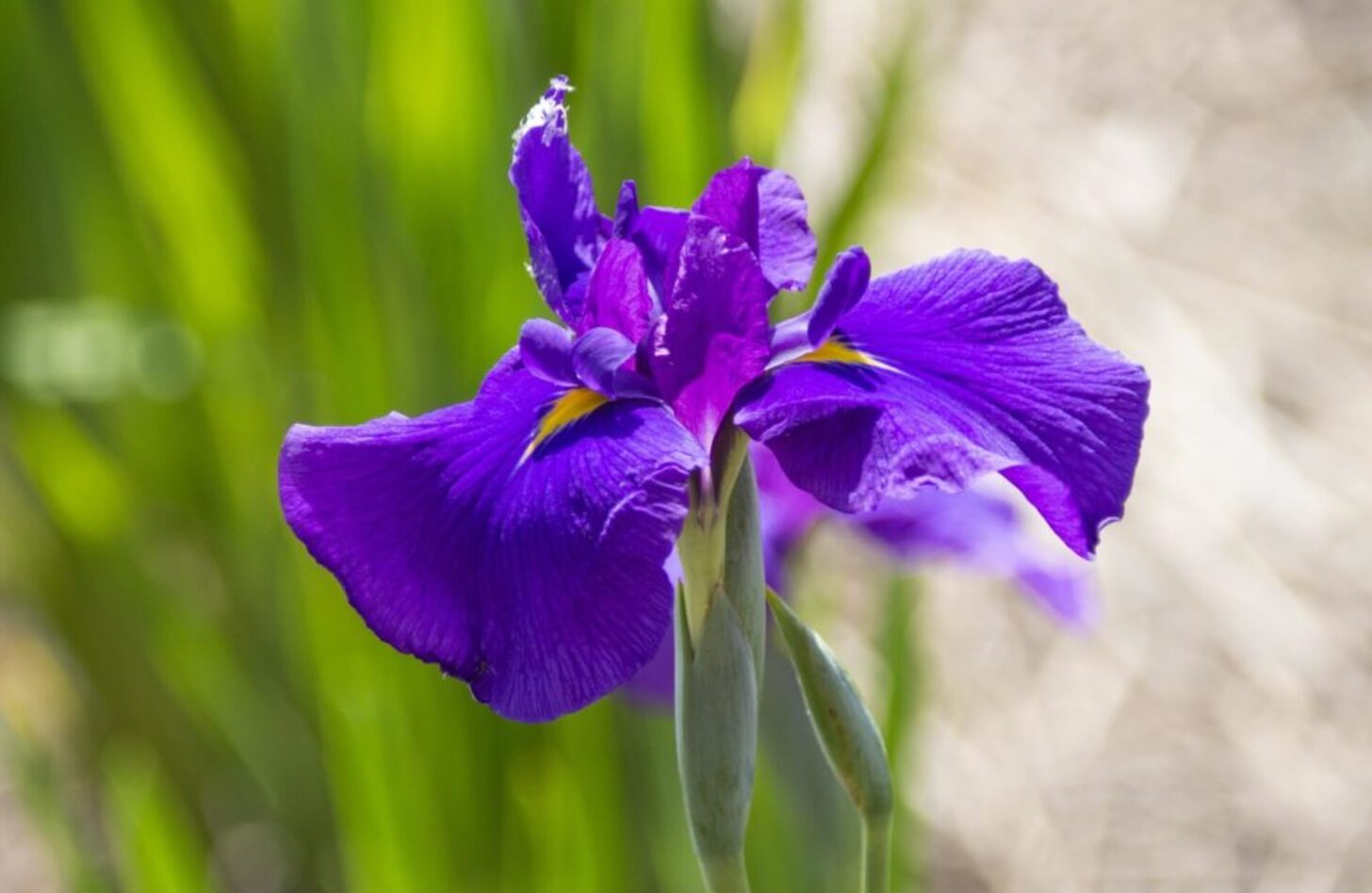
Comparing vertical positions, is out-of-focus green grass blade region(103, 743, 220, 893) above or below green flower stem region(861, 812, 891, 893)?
below

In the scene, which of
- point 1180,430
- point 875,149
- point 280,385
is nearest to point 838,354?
point 875,149

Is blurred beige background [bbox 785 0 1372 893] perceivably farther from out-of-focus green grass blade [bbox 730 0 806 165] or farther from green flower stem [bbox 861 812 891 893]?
green flower stem [bbox 861 812 891 893]

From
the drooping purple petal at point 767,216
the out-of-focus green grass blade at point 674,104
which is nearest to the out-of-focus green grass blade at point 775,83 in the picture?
the out-of-focus green grass blade at point 674,104

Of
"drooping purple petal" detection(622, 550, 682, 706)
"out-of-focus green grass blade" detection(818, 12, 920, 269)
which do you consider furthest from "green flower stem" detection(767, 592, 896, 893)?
"out-of-focus green grass blade" detection(818, 12, 920, 269)

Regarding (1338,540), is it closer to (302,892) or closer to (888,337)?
(302,892)

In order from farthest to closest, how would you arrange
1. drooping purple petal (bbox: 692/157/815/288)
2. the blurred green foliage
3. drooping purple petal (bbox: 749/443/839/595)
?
1. the blurred green foliage
2. drooping purple petal (bbox: 749/443/839/595)
3. drooping purple petal (bbox: 692/157/815/288)

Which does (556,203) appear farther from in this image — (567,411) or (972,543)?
(972,543)

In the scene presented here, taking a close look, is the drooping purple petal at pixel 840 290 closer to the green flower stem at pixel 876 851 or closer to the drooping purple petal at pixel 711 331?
the drooping purple petal at pixel 711 331

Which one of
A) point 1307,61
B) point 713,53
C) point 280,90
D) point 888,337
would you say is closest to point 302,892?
point 280,90
